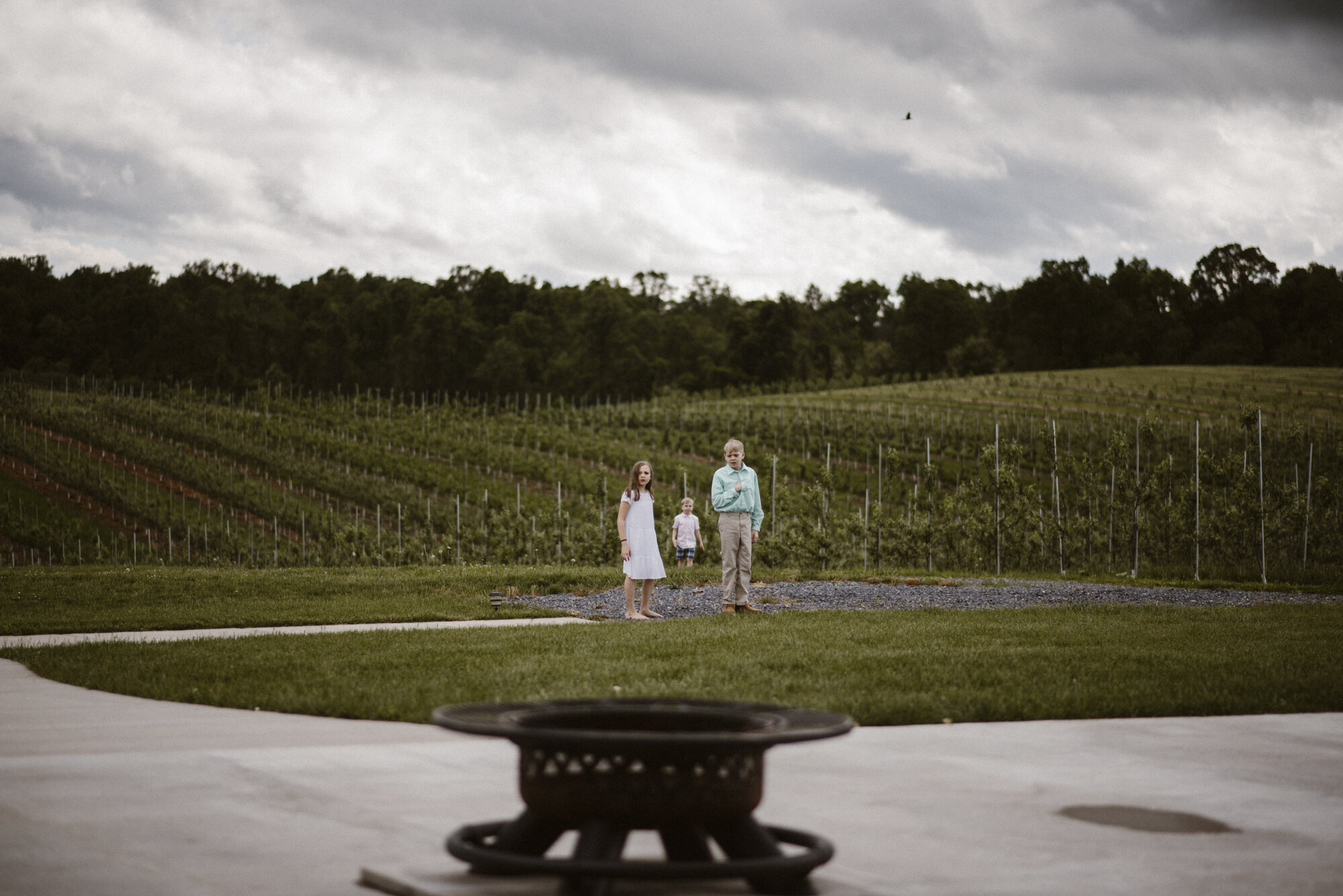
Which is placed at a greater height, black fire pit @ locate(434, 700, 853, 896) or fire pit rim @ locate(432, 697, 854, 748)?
fire pit rim @ locate(432, 697, 854, 748)

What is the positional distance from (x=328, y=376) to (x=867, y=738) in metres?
86.3

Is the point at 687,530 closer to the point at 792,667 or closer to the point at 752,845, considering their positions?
the point at 792,667

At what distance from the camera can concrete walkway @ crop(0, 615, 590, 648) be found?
29.9ft

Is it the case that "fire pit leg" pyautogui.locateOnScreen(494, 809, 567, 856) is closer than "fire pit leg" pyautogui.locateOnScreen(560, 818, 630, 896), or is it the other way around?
"fire pit leg" pyautogui.locateOnScreen(560, 818, 630, 896)

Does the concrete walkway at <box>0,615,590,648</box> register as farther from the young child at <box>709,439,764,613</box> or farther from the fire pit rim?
the fire pit rim

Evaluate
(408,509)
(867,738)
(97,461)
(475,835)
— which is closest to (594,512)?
(408,509)

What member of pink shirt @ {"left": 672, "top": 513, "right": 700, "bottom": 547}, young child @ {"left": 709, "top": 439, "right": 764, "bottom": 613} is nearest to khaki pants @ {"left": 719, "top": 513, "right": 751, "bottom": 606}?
young child @ {"left": 709, "top": 439, "right": 764, "bottom": 613}

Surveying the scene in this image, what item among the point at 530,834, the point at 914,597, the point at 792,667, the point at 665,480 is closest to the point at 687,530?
the point at 914,597

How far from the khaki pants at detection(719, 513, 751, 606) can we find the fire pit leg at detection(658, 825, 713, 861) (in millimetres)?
7882

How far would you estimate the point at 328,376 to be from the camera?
3435 inches

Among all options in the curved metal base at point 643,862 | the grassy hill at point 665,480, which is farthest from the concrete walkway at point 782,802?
the grassy hill at point 665,480

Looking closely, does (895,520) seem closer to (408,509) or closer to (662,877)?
(408,509)

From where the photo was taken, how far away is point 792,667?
23.5 ft

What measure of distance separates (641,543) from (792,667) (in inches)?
154
